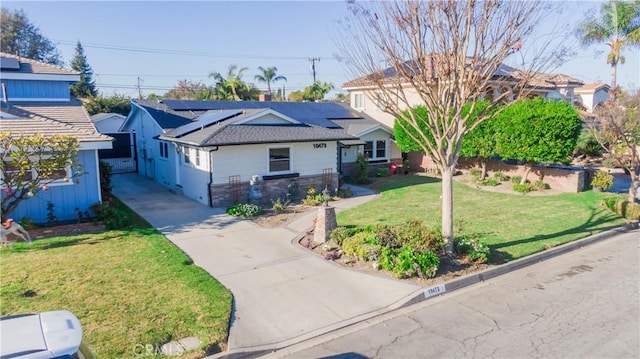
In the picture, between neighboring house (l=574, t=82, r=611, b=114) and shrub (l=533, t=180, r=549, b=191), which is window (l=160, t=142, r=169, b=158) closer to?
shrub (l=533, t=180, r=549, b=191)

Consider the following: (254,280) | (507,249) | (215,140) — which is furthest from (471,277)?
(215,140)

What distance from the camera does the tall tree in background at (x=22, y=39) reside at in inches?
1702

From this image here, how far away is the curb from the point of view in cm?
637

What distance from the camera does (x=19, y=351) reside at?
3602 mm

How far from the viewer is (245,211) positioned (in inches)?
595

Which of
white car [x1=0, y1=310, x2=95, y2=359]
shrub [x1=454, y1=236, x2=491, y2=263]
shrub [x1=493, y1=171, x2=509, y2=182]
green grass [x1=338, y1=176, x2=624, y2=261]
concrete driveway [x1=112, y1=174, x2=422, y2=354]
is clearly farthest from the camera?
shrub [x1=493, y1=171, x2=509, y2=182]

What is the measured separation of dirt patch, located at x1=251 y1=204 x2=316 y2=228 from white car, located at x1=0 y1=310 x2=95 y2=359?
9.51 m

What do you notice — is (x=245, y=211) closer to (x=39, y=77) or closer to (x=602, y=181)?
(x=39, y=77)

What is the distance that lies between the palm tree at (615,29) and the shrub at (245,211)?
2777cm

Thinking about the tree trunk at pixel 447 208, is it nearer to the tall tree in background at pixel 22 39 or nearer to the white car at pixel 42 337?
the white car at pixel 42 337

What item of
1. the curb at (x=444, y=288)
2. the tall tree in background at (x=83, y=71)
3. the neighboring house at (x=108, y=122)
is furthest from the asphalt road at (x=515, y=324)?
the tall tree in background at (x=83, y=71)

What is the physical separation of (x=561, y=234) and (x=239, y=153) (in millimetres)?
11578

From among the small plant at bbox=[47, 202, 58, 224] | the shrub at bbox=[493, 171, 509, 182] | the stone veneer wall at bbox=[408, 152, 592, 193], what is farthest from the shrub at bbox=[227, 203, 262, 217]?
the stone veneer wall at bbox=[408, 152, 592, 193]

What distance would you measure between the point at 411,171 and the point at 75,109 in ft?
60.3
